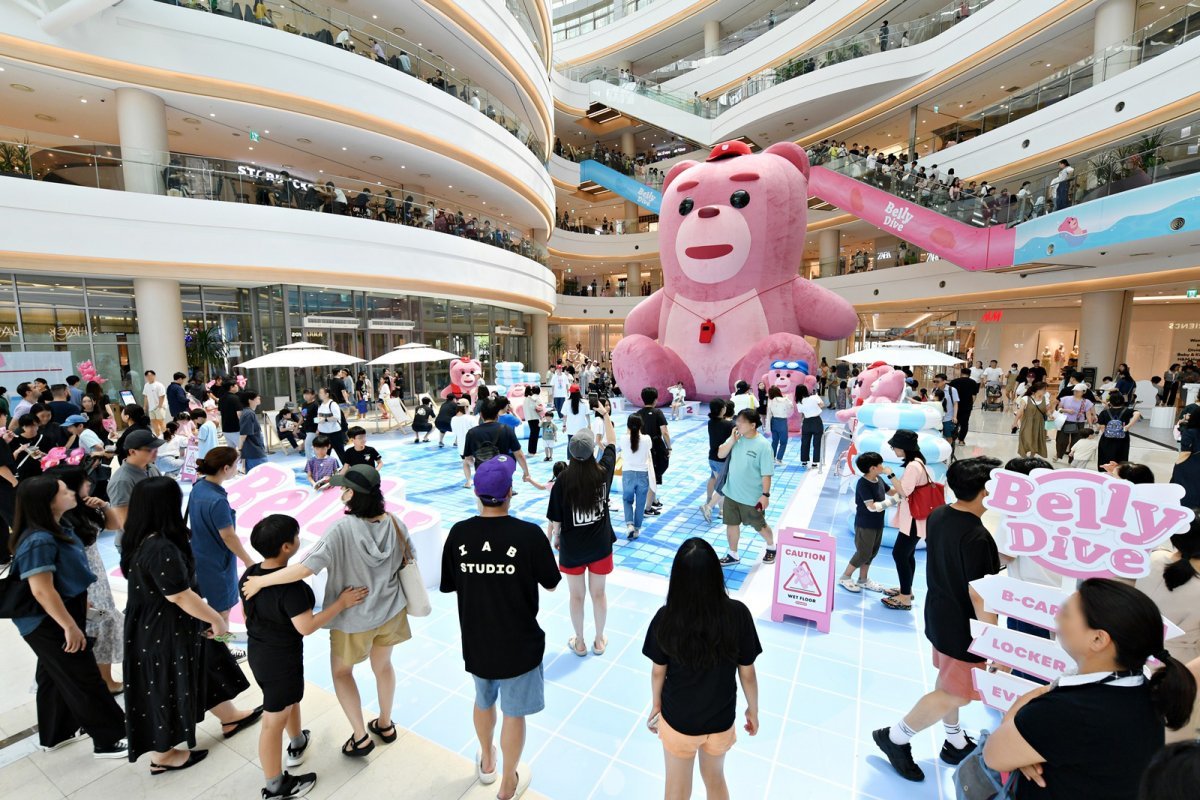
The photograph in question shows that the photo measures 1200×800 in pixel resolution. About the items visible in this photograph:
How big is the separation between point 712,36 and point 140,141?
2437 centimetres

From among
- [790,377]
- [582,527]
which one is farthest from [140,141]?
[790,377]

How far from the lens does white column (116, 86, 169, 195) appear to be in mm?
10820

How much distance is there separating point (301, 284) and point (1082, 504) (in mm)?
14962

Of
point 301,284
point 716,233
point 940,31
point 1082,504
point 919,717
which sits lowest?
point 919,717

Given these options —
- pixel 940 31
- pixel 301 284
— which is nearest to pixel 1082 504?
pixel 301 284

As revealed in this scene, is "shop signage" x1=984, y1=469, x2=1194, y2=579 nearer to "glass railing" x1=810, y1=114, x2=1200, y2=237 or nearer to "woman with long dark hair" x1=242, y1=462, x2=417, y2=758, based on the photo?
"woman with long dark hair" x1=242, y1=462, x2=417, y2=758

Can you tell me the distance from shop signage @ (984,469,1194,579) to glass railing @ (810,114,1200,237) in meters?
12.3

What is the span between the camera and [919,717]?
2.77 metres

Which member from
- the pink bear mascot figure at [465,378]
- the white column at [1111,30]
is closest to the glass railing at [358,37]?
the pink bear mascot figure at [465,378]

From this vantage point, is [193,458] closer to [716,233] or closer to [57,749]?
[57,749]

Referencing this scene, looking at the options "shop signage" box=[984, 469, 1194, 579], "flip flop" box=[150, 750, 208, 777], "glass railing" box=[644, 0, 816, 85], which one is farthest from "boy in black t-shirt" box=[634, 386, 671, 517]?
"glass railing" box=[644, 0, 816, 85]

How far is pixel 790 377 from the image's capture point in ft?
35.9

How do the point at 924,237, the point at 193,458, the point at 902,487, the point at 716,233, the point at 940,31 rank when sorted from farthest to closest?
the point at 940,31
the point at 924,237
the point at 716,233
the point at 193,458
the point at 902,487

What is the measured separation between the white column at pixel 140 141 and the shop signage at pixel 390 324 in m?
6.21
